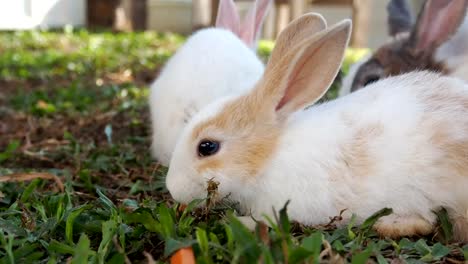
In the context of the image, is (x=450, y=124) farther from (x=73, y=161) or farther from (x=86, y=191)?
(x=73, y=161)

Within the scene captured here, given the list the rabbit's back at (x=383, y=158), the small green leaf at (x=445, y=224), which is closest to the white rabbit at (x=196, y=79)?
the rabbit's back at (x=383, y=158)

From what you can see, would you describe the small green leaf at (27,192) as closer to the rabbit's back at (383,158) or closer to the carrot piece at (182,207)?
the carrot piece at (182,207)

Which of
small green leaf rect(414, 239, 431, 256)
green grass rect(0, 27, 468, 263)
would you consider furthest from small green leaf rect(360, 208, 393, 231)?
small green leaf rect(414, 239, 431, 256)

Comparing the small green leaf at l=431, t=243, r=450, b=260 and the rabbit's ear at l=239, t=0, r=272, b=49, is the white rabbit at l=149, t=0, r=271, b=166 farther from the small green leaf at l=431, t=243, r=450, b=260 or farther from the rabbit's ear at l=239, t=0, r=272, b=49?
the small green leaf at l=431, t=243, r=450, b=260

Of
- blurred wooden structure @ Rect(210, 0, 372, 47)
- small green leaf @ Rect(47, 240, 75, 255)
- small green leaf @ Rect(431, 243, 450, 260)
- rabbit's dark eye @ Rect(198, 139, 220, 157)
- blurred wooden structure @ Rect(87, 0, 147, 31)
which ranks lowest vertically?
blurred wooden structure @ Rect(87, 0, 147, 31)

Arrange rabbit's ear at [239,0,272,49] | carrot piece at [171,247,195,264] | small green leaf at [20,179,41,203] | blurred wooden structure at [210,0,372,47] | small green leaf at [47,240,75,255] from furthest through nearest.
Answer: blurred wooden structure at [210,0,372,47] → rabbit's ear at [239,0,272,49] → small green leaf at [20,179,41,203] → small green leaf at [47,240,75,255] → carrot piece at [171,247,195,264]

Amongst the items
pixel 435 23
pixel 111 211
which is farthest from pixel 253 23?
pixel 111 211

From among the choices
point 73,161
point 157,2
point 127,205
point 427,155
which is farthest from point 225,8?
point 157,2
